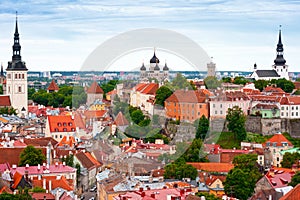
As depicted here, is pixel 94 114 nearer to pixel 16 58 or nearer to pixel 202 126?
pixel 202 126

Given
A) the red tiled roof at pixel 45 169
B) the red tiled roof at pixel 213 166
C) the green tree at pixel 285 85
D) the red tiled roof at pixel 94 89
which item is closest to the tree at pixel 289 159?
the red tiled roof at pixel 213 166

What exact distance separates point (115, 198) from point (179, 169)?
5108 millimetres

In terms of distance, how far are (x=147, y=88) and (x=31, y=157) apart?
1969 centimetres

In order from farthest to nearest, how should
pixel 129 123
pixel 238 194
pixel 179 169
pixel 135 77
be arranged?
pixel 135 77, pixel 129 123, pixel 179 169, pixel 238 194

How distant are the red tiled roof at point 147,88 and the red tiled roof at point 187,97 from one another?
6.67 m

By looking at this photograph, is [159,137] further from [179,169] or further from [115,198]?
[115,198]

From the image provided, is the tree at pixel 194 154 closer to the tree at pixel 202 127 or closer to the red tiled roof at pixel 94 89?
the tree at pixel 202 127

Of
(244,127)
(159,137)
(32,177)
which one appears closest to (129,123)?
(159,137)

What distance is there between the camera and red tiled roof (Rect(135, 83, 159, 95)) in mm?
45656

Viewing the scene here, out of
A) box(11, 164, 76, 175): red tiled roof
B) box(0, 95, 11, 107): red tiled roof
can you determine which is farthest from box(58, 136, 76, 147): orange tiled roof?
box(0, 95, 11, 107): red tiled roof

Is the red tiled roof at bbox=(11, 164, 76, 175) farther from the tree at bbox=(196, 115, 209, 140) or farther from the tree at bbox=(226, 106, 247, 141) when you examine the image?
the tree at bbox=(226, 106, 247, 141)

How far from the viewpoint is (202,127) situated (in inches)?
1446

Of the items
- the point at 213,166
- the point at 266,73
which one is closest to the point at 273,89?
the point at 266,73

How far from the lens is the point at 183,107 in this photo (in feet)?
121
